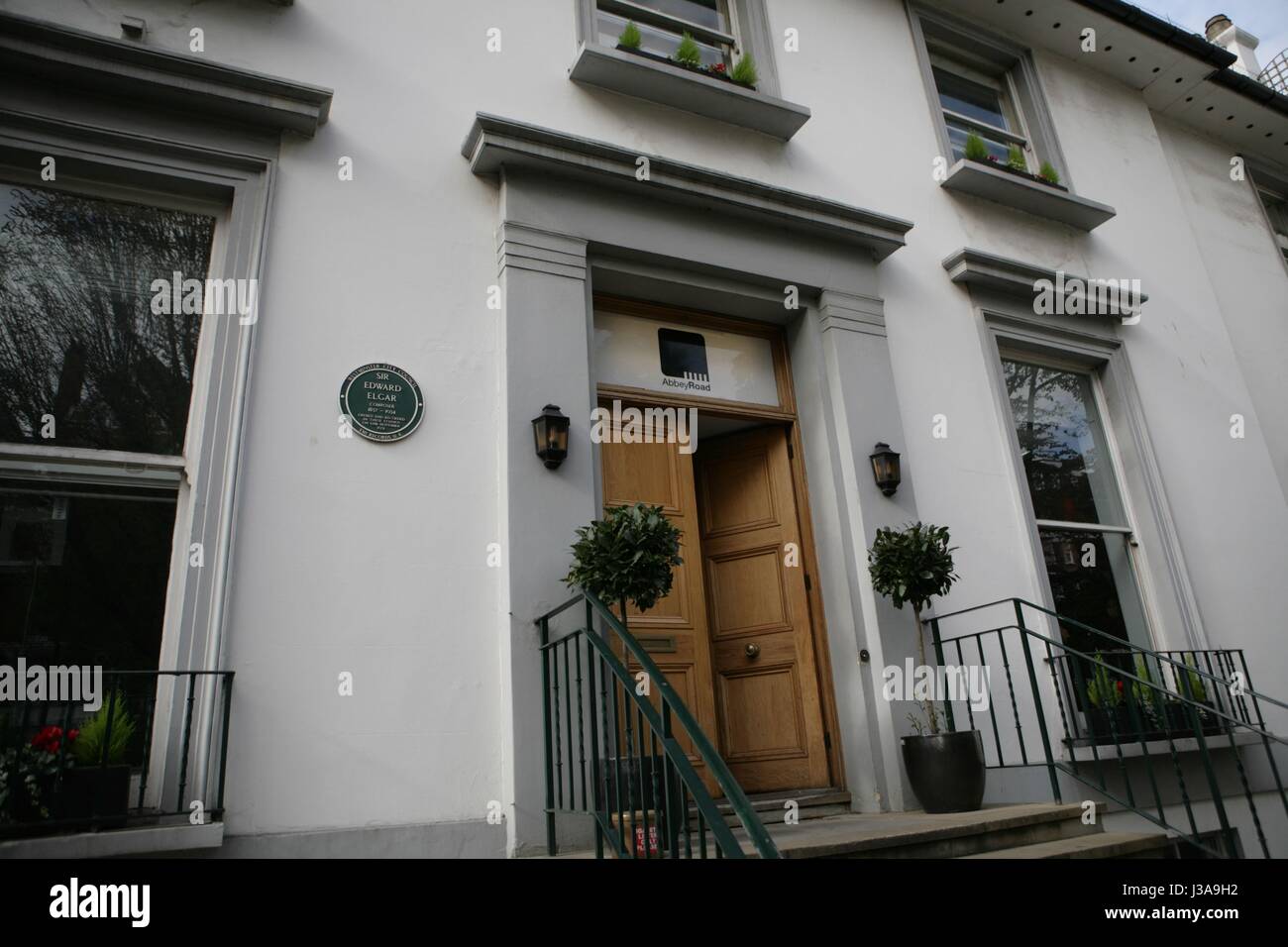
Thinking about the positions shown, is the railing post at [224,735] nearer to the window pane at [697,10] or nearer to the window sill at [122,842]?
the window sill at [122,842]

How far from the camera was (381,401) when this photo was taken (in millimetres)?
4129

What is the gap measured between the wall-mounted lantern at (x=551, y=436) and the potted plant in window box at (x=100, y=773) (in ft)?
6.58

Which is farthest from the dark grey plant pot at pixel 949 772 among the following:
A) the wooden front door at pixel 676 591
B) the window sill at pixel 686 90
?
the window sill at pixel 686 90

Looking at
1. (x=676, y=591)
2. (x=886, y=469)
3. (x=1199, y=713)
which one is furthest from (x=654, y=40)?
(x=1199, y=713)

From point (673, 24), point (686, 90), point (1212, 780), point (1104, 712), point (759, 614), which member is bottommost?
point (1212, 780)

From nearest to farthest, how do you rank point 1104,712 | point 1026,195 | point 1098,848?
point 1098,848, point 1104,712, point 1026,195

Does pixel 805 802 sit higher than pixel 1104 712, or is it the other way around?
pixel 1104 712

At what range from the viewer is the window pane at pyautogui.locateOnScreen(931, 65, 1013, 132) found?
742cm

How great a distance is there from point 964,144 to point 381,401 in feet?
17.8

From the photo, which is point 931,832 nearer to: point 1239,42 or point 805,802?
point 805,802

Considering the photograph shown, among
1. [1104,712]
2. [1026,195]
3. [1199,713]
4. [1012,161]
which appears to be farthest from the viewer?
[1012,161]

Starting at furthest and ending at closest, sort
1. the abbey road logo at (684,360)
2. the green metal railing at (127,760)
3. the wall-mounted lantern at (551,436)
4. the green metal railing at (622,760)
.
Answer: the abbey road logo at (684,360), the wall-mounted lantern at (551,436), the green metal railing at (127,760), the green metal railing at (622,760)

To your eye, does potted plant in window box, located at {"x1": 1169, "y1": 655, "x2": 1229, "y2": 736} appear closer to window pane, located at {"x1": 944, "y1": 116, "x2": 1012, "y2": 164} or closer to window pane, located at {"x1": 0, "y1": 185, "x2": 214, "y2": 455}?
window pane, located at {"x1": 944, "y1": 116, "x2": 1012, "y2": 164}

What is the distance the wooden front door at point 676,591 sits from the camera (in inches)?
190
